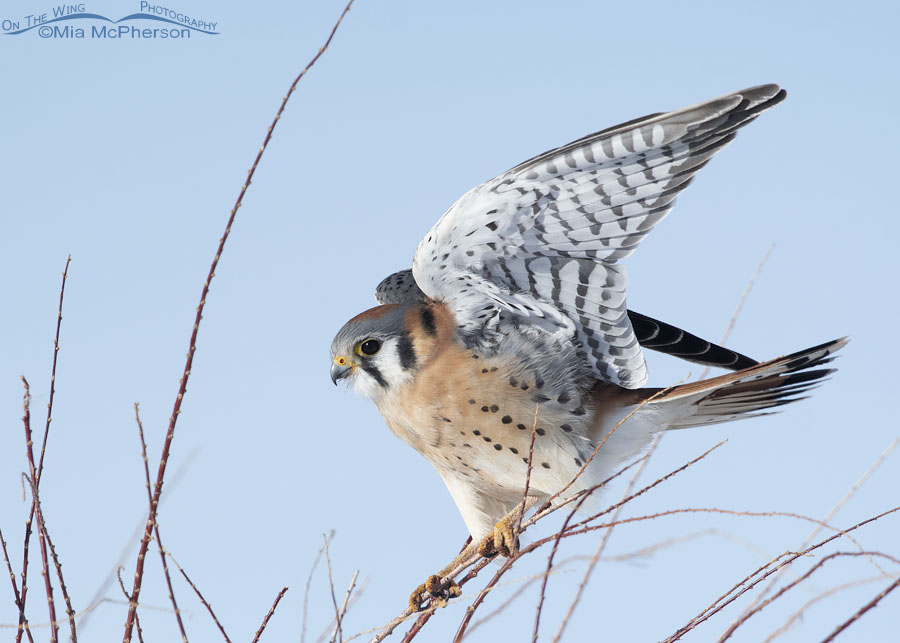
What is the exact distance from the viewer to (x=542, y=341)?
2.71 meters

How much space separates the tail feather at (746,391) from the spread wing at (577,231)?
0.79 feet

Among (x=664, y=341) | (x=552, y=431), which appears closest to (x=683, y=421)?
(x=664, y=341)

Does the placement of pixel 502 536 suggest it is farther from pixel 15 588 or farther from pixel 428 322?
pixel 15 588

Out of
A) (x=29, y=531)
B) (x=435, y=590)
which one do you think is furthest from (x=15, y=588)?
(x=435, y=590)

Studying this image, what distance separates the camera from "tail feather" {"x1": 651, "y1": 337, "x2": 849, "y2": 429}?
266 cm

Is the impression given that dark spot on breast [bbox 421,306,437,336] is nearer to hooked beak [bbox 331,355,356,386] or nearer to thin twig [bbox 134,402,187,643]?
hooked beak [bbox 331,355,356,386]

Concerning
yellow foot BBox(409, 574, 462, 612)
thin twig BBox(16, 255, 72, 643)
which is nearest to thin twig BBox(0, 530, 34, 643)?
thin twig BBox(16, 255, 72, 643)

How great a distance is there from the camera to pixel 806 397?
2859mm

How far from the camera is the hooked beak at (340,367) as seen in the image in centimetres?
291

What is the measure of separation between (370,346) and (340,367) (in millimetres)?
147

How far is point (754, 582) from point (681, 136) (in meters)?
1.09

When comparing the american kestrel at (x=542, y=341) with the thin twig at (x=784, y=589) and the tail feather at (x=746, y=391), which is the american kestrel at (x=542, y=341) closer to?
the tail feather at (x=746, y=391)

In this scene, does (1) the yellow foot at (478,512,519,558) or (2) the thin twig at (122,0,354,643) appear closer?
(2) the thin twig at (122,0,354,643)

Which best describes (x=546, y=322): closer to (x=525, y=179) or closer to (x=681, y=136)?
(x=525, y=179)
